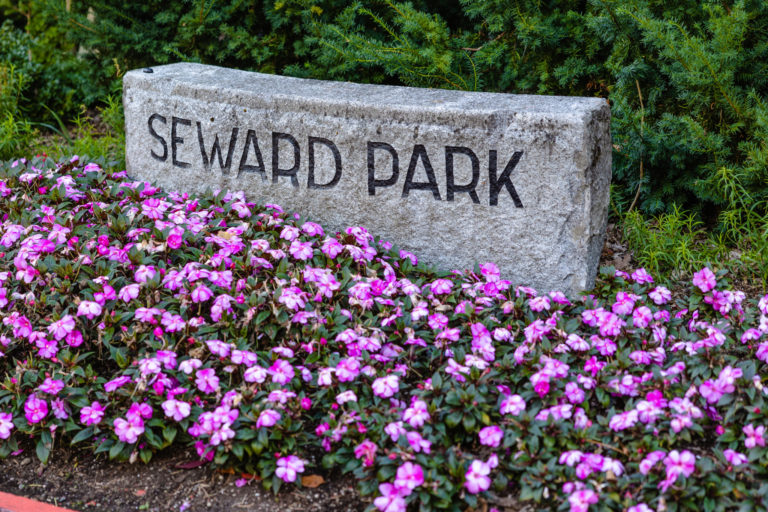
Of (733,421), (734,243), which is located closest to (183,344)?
(733,421)

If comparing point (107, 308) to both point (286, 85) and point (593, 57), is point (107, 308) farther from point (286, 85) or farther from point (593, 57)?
point (593, 57)

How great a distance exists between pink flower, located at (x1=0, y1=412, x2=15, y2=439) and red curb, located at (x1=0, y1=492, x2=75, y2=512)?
251 millimetres

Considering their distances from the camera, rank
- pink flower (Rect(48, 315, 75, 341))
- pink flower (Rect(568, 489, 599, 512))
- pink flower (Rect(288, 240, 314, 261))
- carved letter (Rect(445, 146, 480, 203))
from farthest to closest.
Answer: carved letter (Rect(445, 146, 480, 203))
pink flower (Rect(288, 240, 314, 261))
pink flower (Rect(48, 315, 75, 341))
pink flower (Rect(568, 489, 599, 512))

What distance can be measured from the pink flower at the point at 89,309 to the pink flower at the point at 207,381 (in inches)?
20.7

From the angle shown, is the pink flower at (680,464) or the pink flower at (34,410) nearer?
the pink flower at (680,464)

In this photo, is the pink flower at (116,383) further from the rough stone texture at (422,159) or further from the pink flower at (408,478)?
the rough stone texture at (422,159)

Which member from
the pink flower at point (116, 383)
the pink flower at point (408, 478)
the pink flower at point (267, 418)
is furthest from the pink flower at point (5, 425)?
the pink flower at point (408, 478)

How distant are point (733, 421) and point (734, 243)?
1655 millimetres

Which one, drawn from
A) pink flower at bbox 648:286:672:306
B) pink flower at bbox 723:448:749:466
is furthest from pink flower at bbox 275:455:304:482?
pink flower at bbox 648:286:672:306

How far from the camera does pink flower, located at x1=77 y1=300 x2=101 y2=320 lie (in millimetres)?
2881

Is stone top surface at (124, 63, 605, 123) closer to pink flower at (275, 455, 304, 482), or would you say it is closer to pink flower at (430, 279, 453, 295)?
pink flower at (430, 279, 453, 295)

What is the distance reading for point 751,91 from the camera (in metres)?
3.84

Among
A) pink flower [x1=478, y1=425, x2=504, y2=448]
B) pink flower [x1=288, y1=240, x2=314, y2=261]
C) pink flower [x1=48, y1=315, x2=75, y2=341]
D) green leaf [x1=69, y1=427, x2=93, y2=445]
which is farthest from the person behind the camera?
pink flower [x1=288, y1=240, x2=314, y2=261]

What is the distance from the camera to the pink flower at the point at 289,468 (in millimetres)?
2412
